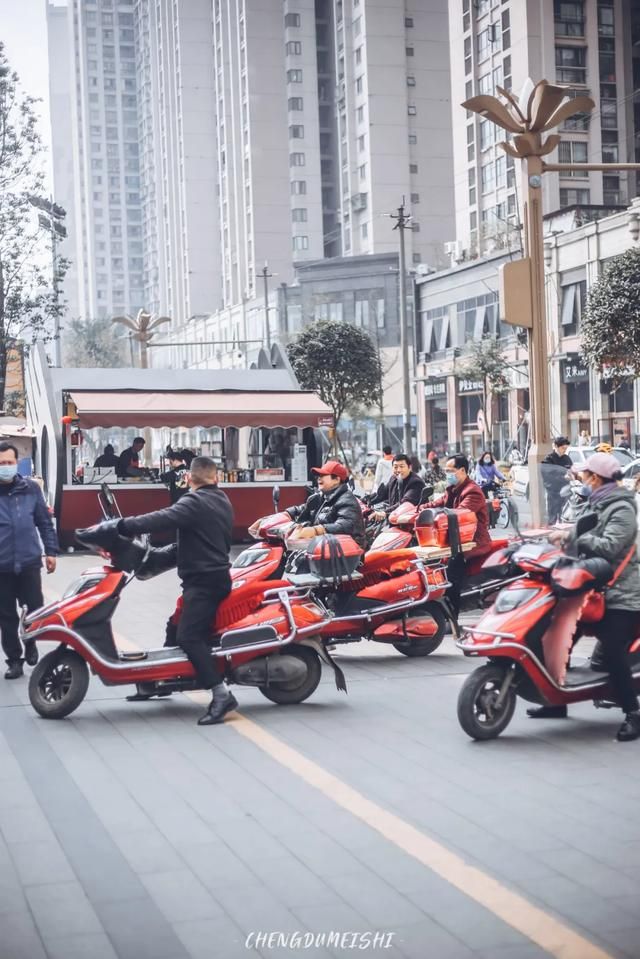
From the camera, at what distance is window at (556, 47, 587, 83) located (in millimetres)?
65875

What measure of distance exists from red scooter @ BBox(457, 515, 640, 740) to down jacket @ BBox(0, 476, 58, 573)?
370 centimetres

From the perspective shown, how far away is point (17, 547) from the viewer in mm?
9633

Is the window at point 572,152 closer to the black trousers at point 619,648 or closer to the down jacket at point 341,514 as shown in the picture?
the down jacket at point 341,514

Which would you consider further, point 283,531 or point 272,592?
point 283,531

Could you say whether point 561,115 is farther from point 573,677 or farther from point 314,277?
point 314,277

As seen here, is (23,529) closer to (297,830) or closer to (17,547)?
(17,547)

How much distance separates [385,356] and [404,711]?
6264 centimetres

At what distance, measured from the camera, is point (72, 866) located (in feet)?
16.8

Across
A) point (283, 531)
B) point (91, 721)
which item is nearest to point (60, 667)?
point (91, 721)

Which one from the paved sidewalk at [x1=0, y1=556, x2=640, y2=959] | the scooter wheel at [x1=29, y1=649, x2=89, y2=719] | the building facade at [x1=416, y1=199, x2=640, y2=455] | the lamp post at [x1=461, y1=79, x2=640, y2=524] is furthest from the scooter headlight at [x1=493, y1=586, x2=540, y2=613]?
the building facade at [x1=416, y1=199, x2=640, y2=455]

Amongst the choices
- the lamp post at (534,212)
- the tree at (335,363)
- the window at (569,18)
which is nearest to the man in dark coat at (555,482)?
the lamp post at (534,212)

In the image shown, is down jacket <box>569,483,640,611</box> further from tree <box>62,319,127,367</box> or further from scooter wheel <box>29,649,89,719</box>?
tree <box>62,319,127,367</box>

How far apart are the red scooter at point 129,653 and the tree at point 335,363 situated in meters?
38.8

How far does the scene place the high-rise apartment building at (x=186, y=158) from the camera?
393 feet
